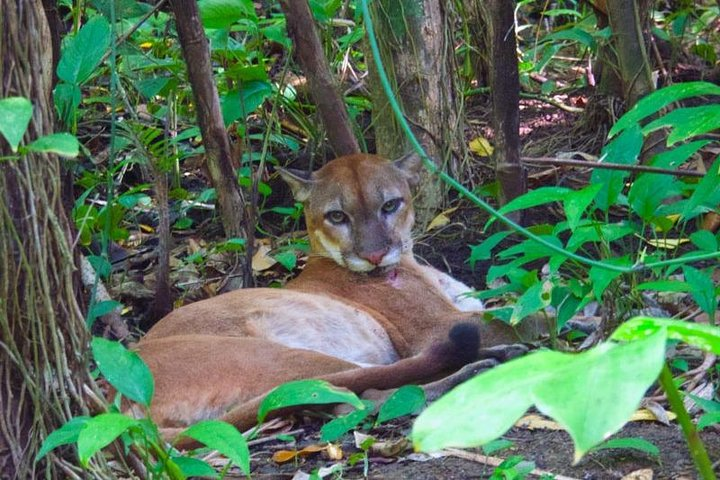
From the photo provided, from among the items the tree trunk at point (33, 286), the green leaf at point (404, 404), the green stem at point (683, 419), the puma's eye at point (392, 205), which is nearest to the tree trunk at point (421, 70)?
the puma's eye at point (392, 205)

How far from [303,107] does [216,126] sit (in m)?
1.72

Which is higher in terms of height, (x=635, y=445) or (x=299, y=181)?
(x=299, y=181)

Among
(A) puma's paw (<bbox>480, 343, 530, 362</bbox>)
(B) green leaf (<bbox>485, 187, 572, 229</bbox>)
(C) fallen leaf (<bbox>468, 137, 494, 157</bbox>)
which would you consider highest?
(B) green leaf (<bbox>485, 187, 572, 229</bbox>)

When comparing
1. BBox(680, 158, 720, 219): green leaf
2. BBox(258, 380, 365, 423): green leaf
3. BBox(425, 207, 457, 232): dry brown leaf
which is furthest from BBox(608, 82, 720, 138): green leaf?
BBox(425, 207, 457, 232): dry brown leaf

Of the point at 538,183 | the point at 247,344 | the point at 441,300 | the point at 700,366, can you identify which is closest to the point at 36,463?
the point at 247,344

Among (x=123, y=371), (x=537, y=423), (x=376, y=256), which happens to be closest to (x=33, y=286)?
(x=123, y=371)

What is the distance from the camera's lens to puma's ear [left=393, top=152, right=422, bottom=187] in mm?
5969

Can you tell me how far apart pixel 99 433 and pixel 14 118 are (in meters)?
0.71

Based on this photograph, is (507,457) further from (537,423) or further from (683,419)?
(683,419)

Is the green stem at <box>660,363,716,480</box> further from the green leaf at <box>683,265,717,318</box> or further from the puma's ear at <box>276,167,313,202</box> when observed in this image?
the puma's ear at <box>276,167,313,202</box>

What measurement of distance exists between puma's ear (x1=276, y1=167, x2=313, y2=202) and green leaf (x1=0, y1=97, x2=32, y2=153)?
3824mm

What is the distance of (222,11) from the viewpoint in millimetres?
5676

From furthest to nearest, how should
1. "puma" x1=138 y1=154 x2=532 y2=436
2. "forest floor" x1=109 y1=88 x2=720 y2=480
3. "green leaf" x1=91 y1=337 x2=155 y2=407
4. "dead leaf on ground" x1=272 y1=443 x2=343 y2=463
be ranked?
"puma" x1=138 y1=154 x2=532 y2=436, "dead leaf on ground" x1=272 y1=443 x2=343 y2=463, "forest floor" x1=109 y1=88 x2=720 y2=480, "green leaf" x1=91 y1=337 x2=155 y2=407

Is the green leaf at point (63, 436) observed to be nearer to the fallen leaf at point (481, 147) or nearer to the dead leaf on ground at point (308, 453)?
the dead leaf on ground at point (308, 453)
